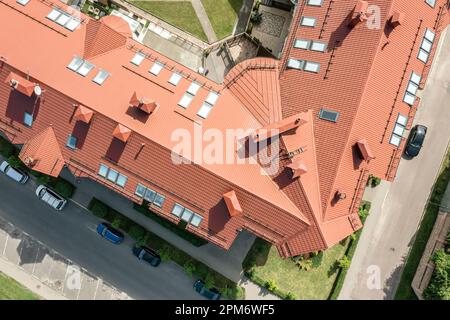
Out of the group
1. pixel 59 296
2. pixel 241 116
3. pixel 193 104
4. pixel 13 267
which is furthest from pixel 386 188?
pixel 13 267

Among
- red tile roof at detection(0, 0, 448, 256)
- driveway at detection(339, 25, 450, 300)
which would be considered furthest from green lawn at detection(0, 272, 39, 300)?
driveway at detection(339, 25, 450, 300)

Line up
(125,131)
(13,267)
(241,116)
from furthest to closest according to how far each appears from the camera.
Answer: (13,267) → (241,116) → (125,131)

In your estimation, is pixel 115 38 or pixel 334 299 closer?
pixel 115 38

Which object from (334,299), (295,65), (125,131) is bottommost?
(334,299)

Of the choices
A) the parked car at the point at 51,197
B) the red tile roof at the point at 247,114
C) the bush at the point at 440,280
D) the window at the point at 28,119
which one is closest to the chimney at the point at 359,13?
the red tile roof at the point at 247,114

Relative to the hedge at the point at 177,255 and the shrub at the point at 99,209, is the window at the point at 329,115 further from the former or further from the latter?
the shrub at the point at 99,209

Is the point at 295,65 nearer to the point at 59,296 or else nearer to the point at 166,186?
the point at 166,186

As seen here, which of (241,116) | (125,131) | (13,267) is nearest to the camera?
(125,131)

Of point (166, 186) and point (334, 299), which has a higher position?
point (166, 186)
